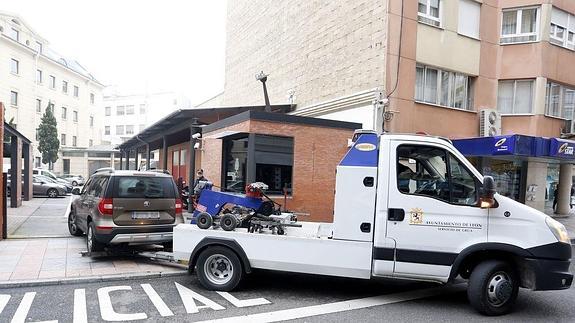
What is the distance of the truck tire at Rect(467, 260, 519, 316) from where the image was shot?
5.30 meters

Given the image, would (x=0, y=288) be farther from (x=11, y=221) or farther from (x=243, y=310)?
(x=11, y=221)

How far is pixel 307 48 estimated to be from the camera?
62.2 feet

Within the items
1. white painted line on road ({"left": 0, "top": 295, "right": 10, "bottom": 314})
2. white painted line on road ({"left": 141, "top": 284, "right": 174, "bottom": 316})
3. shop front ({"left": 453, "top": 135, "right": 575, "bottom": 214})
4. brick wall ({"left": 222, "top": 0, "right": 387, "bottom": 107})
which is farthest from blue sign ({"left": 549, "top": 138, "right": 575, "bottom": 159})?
white painted line on road ({"left": 0, "top": 295, "right": 10, "bottom": 314})

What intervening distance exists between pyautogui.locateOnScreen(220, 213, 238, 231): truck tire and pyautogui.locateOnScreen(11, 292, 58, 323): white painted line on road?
2.39 metres

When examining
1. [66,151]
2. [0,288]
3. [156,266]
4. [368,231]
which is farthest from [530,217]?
[66,151]

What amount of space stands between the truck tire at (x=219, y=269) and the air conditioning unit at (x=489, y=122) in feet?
43.8

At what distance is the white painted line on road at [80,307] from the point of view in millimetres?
4902

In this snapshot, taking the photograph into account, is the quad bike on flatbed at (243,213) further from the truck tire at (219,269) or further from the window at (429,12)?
the window at (429,12)

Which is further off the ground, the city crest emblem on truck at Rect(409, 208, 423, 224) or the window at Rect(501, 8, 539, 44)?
the window at Rect(501, 8, 539, 44)

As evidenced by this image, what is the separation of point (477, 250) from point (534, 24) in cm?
1553

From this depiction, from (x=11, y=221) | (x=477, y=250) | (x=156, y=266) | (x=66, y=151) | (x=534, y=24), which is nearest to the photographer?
(x=477, y=250)

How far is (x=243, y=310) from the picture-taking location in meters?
5.32

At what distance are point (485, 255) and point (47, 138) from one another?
48.8m

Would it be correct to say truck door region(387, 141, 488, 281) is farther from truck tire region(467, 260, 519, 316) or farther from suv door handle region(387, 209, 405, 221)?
truck tire region(467, 260, 519, 316)
